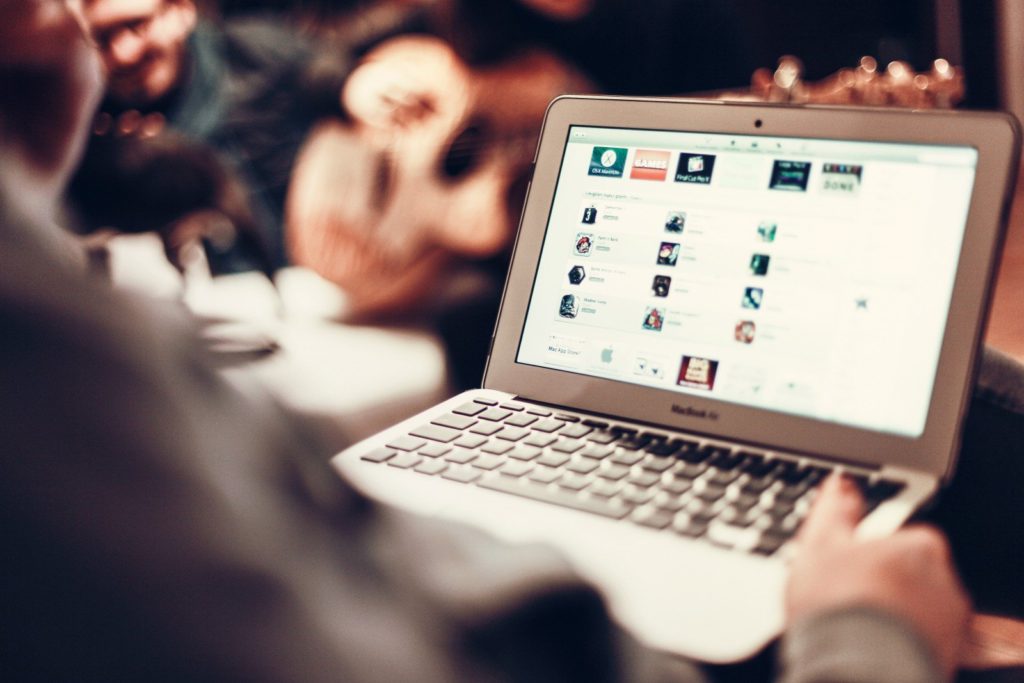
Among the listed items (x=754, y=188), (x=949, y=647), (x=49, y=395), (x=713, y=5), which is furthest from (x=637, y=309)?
(x=713, y=5)

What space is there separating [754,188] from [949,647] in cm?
32

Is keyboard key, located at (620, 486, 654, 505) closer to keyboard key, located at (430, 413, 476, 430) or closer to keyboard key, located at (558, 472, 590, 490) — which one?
keyboard key, located at (558, 472, 590, 490)

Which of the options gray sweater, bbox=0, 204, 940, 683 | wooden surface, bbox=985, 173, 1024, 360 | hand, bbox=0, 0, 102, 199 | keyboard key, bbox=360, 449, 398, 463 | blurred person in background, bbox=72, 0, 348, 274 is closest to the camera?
gray sweater, bbox=0, 204, 940, 683

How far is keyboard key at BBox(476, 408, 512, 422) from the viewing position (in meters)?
0.61

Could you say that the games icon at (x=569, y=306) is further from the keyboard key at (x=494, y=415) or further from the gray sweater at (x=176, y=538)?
the gray sweater at (x=176, y=538)

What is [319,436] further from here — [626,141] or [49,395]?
[626,141]

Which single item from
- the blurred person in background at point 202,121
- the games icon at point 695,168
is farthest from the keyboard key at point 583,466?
the blurred person in background at point 202,121

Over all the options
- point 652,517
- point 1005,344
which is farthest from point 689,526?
point 1005,344

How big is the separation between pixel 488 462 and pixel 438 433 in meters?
0.06

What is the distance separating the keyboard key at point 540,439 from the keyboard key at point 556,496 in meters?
0.05

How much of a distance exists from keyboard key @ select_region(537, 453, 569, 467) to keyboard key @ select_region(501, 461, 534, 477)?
1cm

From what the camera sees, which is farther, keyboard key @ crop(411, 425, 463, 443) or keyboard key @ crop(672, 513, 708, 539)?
keyboard key @ crop(411, 425, 463, 443)

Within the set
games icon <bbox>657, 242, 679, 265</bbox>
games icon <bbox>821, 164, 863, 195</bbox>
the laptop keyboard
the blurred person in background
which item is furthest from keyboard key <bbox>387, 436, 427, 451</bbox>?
the blurred person in background

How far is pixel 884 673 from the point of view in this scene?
31 centimetres
